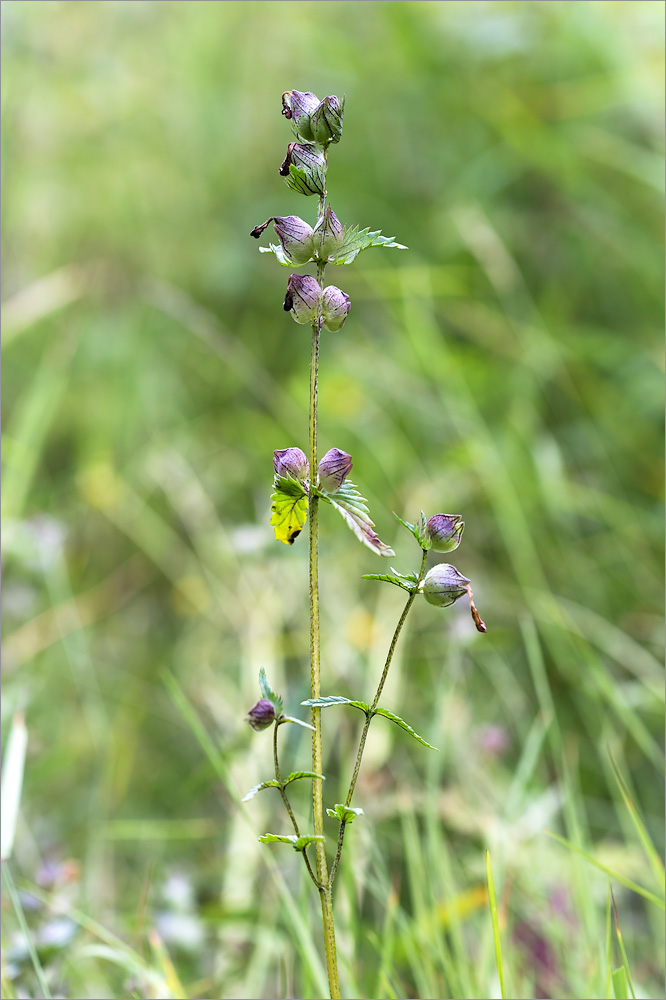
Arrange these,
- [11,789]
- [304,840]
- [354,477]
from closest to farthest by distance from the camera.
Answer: [304,840] → [11,789] → [354,477]

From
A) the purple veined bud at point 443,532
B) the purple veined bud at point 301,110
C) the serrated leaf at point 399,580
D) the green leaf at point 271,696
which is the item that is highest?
the purple veined bud at point 301,110

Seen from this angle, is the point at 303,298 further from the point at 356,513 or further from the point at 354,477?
the point at 354,477

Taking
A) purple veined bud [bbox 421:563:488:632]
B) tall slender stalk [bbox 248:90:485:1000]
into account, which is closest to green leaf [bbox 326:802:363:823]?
tall slender stalk [bbox 248:90:485:1000]

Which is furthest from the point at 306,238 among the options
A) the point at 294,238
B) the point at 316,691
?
the point at 316,691

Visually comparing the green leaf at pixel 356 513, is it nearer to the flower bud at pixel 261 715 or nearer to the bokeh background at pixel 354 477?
the flower bud at pixel 261 715

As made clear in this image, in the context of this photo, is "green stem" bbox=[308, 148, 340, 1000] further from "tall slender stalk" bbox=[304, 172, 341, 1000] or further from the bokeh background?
the bokeh background

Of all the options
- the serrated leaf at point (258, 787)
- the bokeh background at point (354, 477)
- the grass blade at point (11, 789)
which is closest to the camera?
the serrated leaf at point (258, 787)

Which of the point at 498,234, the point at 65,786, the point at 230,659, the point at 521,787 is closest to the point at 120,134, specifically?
the point at 498,234

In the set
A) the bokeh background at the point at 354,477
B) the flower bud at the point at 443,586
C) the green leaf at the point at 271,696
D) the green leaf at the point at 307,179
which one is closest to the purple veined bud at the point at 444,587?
the flower bud at the point at 443,586
